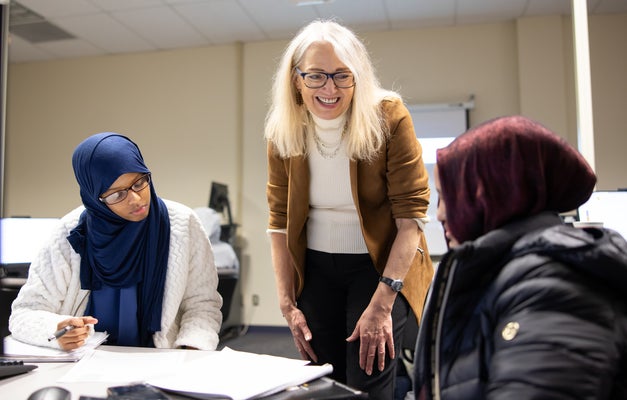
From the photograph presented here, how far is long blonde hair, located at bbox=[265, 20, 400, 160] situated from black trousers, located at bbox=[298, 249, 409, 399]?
27cm

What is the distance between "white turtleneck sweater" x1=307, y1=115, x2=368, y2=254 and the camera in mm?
1256

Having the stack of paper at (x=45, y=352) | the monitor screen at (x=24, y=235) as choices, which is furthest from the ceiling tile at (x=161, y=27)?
the stack of paper at (x=45, y=352)

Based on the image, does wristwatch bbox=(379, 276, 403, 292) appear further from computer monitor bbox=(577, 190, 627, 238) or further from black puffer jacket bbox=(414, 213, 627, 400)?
computer monitor bbox=(577, 190, 627, 238)

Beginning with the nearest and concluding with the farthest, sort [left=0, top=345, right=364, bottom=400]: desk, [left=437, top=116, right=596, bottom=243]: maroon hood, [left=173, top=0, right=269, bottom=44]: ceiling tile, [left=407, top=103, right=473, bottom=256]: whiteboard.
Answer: [left=437, top=116, right=596, bottom=243]: maroon hood, [left=0, top=345, right=364, bottom=400]: desk, [left=173, top=0, right=269, bottom=44]: ceiling tile, [left=407, top=103, right=473, bottom=256]: whiteboard

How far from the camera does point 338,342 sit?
1241 mm

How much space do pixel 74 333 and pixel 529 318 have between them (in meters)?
0.94

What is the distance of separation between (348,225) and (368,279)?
141 millimetres

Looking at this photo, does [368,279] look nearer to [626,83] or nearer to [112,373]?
[112,373]

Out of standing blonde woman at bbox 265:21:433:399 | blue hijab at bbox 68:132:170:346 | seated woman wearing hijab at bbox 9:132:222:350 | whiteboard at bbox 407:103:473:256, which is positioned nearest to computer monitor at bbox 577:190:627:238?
standing blonde woman at bbox 265:21:433:399

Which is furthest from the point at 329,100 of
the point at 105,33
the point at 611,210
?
the point at 105,33

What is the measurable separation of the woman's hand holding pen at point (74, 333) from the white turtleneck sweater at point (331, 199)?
1.82 ft

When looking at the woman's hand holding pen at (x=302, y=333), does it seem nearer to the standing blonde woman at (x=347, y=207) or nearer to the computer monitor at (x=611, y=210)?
the standing blonde woman at (x=347, y=207)

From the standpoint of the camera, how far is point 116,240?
1.35 metres

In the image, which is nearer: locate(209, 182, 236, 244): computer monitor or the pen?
the pen
